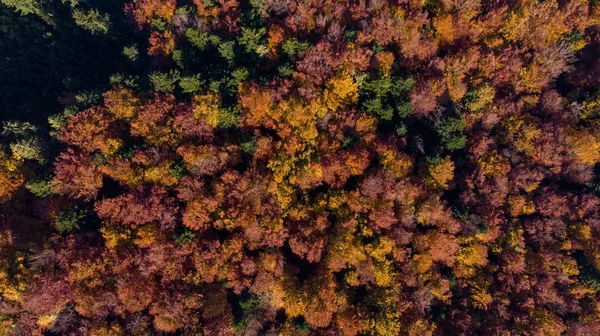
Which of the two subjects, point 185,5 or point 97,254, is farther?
point 185,5

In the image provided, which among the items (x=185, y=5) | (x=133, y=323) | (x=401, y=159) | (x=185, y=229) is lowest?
(x=133, y=323)

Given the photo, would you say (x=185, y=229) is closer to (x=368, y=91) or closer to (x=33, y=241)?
(x=33, y=241)

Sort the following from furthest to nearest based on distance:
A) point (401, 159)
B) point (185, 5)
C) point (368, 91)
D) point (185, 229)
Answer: point (185, 5) < point (368, 91) < point (401, 159) < point (185, 229)

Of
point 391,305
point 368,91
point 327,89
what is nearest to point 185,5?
point 327,89

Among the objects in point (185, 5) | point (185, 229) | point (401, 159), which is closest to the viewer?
point (185, 229)

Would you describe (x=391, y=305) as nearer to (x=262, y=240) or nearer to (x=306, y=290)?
(x=306, y=290)

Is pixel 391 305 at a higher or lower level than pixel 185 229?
lower

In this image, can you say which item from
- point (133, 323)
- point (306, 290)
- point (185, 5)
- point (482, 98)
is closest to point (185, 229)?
point (133, 323)
